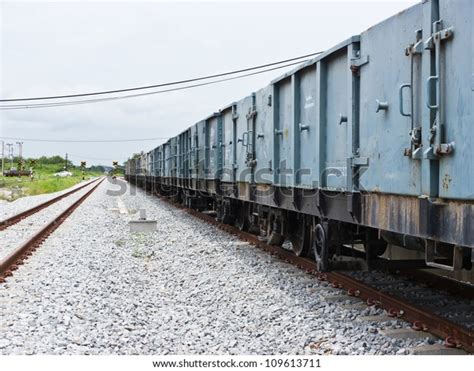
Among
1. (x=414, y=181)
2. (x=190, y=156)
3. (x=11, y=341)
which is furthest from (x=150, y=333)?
(x=190, y=156)

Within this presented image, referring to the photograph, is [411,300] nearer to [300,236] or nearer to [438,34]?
[300,236]

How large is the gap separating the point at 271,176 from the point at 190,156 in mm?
11048

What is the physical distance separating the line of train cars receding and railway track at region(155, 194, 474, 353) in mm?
398

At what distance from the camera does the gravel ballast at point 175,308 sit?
5383 mm

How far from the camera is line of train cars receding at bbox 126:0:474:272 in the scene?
14.3ft

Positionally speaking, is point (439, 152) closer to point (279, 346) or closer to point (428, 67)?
point (428, 67)

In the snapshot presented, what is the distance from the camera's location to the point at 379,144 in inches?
224

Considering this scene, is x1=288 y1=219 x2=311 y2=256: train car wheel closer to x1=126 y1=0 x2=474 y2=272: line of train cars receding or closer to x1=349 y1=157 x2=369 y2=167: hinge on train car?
x1=126 y1=0 x2=474 y2=272: line of train cars receding

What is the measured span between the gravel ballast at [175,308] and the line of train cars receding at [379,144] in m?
0.88

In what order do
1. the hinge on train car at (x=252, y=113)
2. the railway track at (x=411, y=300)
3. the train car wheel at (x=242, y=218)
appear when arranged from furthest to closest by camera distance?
the train car wheel at (x=242, y=218) → the hinge on train car at (x=252, y=113) → the railway track at (x=411, y=300)

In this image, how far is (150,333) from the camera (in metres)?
5.84

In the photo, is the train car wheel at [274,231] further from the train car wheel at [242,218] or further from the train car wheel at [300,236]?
the train car wheel at [242,218]

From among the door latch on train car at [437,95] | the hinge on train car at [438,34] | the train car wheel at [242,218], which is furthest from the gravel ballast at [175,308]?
the hinge on train car at [438,34]

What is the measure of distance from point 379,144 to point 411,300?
227 cm
